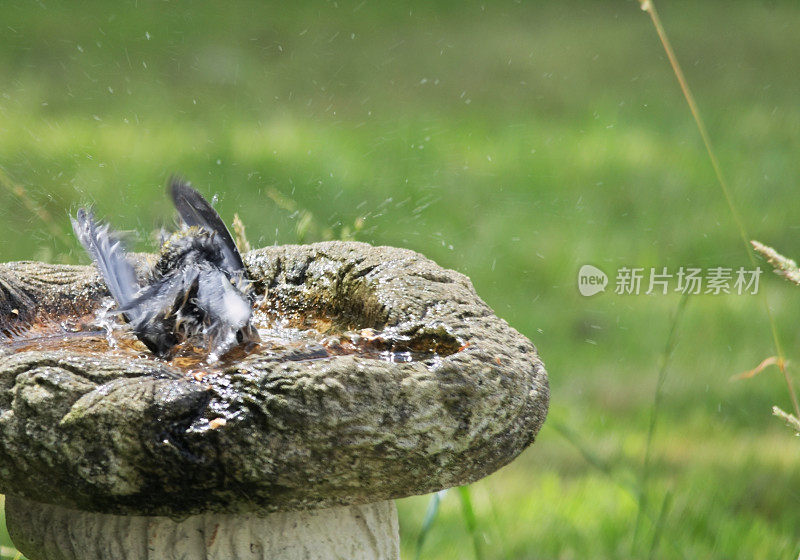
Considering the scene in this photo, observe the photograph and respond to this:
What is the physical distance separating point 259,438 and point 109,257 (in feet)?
2.41

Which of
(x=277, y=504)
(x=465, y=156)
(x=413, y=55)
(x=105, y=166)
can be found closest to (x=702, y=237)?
(x=465, y=156)

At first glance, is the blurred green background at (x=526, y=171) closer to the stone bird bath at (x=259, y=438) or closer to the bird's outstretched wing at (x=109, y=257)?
the bird's outstretched wing at (x=109, y=257)

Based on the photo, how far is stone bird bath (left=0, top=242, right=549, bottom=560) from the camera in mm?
1321

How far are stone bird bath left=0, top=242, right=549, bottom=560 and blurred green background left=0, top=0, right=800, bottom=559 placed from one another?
136cm

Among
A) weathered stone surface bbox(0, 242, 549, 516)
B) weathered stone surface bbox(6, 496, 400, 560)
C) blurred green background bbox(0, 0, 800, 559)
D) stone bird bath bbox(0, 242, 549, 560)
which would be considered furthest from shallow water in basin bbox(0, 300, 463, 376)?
blurred green background bbox(0, 0, 800, 559)

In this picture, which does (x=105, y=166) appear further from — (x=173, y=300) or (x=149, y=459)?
(x=149, y=459)

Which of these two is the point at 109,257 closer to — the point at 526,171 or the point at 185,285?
the point at 185,285

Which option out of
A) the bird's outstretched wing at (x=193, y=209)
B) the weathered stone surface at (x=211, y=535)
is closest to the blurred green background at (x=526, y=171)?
the bird's outstretched wing at (x=193, y=209)

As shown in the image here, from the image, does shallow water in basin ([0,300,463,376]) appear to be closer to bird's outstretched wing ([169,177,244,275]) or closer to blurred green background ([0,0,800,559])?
bird's outstretched wing ([169,177,244,275])

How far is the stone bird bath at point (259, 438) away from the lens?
4.33ft

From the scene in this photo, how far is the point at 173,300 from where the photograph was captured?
1794 millimetres

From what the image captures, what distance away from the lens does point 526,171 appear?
4832 mm

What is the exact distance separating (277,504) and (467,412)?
0.96 ft

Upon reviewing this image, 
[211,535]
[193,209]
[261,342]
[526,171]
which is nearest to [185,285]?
[261,342]
